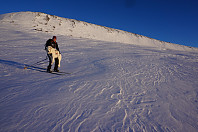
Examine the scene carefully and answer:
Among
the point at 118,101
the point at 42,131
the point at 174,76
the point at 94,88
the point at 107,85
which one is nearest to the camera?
the point at 42,131

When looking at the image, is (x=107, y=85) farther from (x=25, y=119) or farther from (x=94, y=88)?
(x=25, y=119)

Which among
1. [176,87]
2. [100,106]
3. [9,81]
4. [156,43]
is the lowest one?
[9,81]

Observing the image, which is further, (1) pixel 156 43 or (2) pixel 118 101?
(1) pixel 156 43

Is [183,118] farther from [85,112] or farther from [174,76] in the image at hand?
[174,76]

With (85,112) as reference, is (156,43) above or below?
above

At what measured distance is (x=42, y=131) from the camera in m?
1.76

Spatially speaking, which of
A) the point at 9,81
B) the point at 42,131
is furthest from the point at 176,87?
the point at 9,81

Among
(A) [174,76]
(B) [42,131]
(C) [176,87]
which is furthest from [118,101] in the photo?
(A) [174,76]

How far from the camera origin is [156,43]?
139 feet

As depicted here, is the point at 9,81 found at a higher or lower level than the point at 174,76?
lower

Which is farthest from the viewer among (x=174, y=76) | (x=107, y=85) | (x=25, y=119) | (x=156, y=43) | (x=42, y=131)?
(x=156, y=43)

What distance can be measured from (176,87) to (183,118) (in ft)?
5.25

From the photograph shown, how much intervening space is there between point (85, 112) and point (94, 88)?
3.69 feet

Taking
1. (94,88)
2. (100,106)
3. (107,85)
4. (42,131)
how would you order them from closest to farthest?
(42,131) < (100,106) < (94,88) < (107,85)
